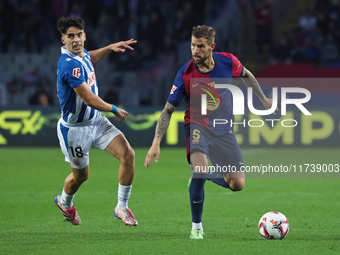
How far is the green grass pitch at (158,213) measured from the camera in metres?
6.48

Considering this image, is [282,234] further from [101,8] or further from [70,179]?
[101,8]

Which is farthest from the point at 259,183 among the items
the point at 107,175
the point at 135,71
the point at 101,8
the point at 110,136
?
the point at 101,8

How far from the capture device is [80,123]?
24.9ft

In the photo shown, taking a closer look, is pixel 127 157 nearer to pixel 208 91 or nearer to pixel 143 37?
pixel 208 91

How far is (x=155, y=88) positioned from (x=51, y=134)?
3.47 meters

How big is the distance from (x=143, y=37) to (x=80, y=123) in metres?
14.6

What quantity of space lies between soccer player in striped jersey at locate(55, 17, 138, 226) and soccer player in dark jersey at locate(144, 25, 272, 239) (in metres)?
0.71

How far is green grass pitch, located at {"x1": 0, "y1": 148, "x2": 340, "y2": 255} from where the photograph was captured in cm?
648

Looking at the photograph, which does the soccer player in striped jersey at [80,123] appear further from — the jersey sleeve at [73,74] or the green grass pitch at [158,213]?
the green grass pitch at [158,213]

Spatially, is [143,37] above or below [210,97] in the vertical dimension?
below

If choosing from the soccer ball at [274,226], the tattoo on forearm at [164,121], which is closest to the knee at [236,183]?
the soccer ball at [274,226]

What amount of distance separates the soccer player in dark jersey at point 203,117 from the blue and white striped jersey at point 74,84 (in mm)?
1018

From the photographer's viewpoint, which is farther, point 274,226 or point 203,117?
point 203,117

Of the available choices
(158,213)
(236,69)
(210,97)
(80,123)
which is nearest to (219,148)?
(210,97)
